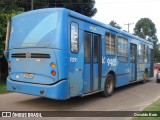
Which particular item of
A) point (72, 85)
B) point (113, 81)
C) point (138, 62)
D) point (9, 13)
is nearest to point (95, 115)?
point (72, 85)

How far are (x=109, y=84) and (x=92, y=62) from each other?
6.52 ft

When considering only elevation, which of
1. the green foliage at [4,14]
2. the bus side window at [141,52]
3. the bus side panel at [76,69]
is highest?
the green foliage at [4,14]

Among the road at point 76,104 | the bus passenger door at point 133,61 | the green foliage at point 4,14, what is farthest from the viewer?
the bus passenger door at point 133,61

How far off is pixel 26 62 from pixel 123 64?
5.65 meters

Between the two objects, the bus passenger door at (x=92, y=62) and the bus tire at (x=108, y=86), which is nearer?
the bus passenger door at (x=92, y=62)

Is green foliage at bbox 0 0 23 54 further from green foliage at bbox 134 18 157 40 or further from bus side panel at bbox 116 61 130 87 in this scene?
green foliage at bbox 134 18 157 40

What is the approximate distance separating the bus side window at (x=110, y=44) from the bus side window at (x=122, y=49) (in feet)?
2.04

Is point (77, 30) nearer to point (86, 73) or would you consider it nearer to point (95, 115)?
point (86, 73)

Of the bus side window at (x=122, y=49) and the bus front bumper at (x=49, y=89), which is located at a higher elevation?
the bus side window at (x=122, y=49)

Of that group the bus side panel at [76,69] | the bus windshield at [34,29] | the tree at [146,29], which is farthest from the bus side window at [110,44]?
the tree at [146,29]

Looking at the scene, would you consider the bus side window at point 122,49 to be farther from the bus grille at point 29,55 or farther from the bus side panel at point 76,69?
the bus grille at point 29,55

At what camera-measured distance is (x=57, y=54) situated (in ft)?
25.4

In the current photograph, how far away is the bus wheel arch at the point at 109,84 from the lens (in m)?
10.8

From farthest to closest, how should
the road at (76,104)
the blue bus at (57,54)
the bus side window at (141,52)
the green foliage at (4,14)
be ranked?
1. the bus side window at (141,52)
2. the green foliage at (4,14)
3. the road at (76,104)
4. the blue bus at (57,54)
